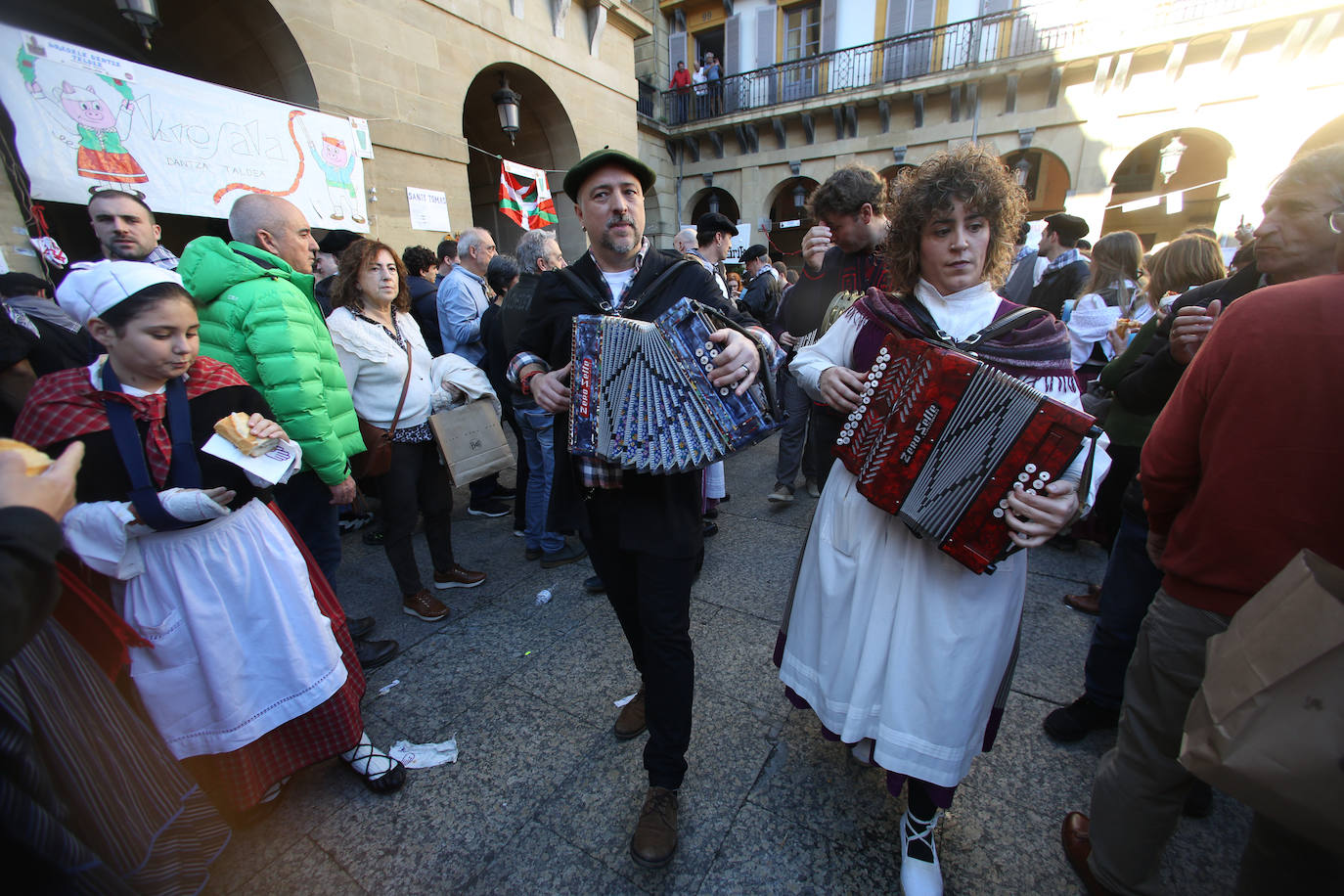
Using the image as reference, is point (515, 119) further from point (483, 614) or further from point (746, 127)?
point (746, 127)

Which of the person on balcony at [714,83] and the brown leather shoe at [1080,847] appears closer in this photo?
the brown leather shoe at [1080,847]

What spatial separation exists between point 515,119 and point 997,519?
30.2 ft

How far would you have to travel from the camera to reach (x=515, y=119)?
8211 mm

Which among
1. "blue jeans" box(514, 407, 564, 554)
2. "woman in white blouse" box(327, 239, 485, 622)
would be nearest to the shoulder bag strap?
"woman in white blouse" box(327, 239, 485, 622)

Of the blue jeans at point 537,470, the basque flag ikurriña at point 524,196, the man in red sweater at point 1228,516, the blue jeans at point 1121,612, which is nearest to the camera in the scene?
the man in red sweater at point 1228,516

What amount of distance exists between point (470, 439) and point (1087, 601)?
3.71 metres

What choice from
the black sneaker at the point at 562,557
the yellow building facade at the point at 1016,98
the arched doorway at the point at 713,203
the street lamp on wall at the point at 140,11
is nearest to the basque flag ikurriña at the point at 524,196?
the street lamp on wall at the point at 140,11

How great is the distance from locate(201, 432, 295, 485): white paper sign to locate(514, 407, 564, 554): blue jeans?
186 cm

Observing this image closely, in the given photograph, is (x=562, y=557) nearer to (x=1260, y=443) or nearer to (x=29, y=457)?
(x=29, y=457)

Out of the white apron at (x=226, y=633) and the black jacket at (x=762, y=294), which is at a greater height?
the black jacket at (x=762, y=294)

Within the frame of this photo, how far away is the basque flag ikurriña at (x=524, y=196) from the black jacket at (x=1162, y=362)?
779 centimetres

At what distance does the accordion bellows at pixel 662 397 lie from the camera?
A: 1538 millimetres

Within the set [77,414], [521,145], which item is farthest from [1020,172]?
[521,145]

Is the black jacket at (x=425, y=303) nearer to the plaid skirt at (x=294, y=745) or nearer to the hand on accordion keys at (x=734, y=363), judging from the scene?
the plaid skirt at (x=294, y=745)
